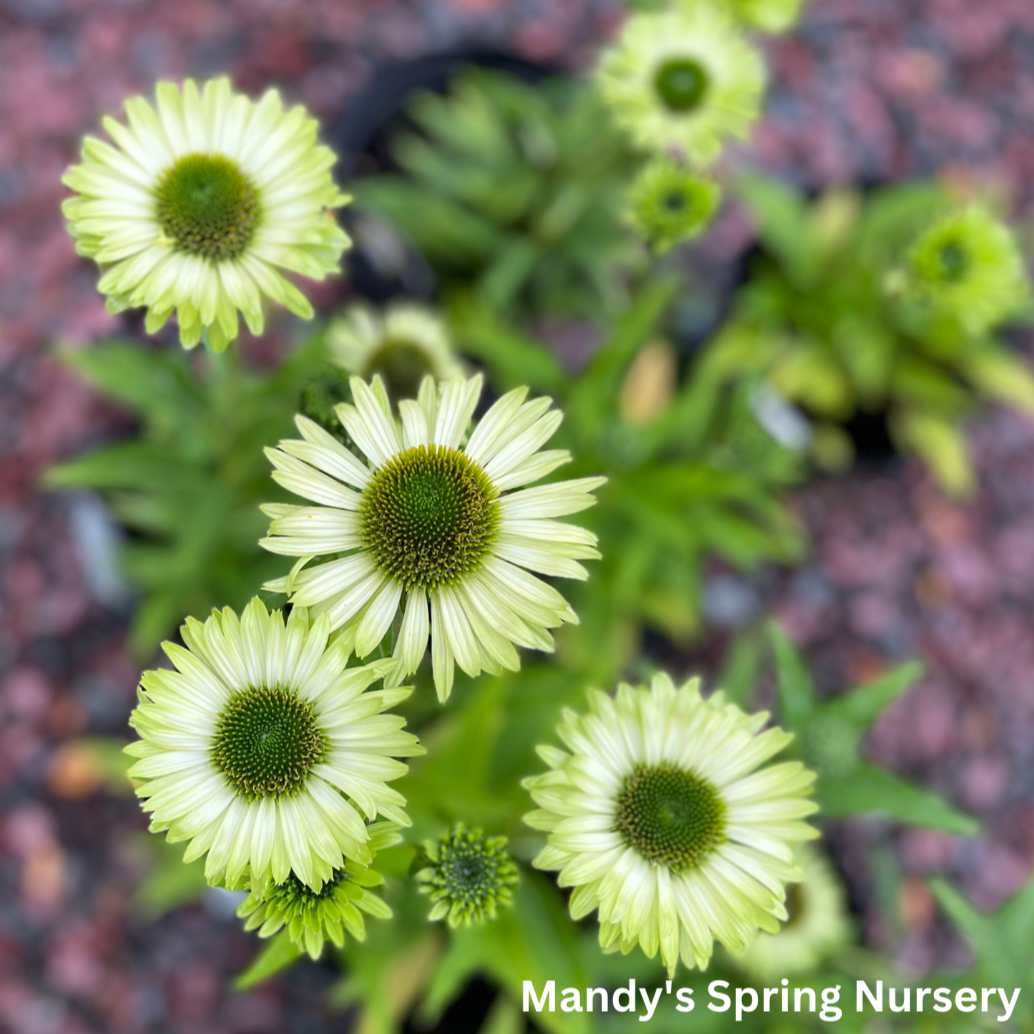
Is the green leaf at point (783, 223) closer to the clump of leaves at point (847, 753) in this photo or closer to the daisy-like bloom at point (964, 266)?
the daisy-like bloom at point (964, 266)

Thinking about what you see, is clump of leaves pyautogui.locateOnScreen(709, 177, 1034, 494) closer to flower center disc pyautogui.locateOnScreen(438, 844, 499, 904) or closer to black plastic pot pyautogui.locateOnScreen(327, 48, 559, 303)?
black plastic pot pyautogui.locateOnScreen(327, 48, 559, 303)

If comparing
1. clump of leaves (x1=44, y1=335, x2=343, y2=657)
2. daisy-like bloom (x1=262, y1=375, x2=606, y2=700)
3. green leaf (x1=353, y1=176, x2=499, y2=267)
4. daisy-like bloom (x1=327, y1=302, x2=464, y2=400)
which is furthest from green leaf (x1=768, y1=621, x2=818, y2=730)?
green leaf (x1=353, y1=176, x2=499, y2=267)

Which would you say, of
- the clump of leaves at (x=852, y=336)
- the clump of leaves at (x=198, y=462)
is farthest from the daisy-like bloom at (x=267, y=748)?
the clump of leaves at (x=852, y=336)

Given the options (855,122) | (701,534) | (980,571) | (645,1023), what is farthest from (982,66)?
(645,1023)

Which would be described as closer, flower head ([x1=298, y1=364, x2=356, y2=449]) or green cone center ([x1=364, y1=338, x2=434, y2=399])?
flower head ([x1=298, y1=364, x2=356, y2=449])

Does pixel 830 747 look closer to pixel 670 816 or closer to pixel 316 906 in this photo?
pixel 670 816

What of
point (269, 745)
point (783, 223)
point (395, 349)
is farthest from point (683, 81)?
point (269, 745)
